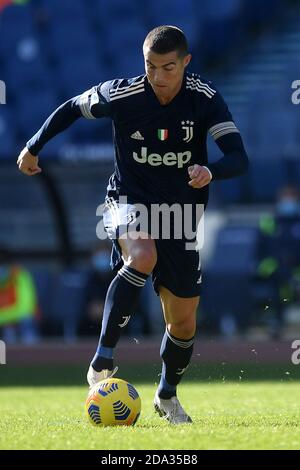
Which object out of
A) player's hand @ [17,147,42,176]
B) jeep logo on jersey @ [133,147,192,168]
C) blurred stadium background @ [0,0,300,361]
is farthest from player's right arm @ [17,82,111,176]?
blurred stadium background @ [0,0,300,361]

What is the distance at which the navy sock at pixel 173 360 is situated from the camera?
6281mm

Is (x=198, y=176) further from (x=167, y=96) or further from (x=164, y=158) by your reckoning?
(x=167, y=96)

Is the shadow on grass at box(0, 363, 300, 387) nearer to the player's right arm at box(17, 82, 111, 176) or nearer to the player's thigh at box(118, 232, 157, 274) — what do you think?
the player's right arm at box(17, 82, 111, 176)

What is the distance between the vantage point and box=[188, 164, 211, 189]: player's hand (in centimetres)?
557

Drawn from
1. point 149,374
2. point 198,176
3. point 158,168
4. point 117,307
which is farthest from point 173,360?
point 149,374

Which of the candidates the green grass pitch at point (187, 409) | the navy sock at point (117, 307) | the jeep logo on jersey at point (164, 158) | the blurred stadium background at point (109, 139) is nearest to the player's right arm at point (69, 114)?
the jeep logo on jersey at point (164, 158)

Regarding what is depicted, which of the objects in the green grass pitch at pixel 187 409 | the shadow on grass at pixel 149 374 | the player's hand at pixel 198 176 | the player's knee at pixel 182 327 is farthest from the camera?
the shadow on grass at pixel 149 374

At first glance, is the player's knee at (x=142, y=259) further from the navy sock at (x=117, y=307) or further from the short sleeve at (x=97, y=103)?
the short sleeve at (x=97, y=103)

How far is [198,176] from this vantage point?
5566mm

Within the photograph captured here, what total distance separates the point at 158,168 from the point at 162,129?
218 millimetres

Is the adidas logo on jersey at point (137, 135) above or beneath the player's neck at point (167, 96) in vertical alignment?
beneath

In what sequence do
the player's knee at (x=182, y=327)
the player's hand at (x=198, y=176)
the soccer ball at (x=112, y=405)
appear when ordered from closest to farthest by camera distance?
the player's hand at (x=198, y=176) < the soccer ball at (x=112, y=405) < the player's knee at (x=182, y=327)

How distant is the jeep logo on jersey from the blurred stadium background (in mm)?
8391

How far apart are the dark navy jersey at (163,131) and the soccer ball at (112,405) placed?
106cm
